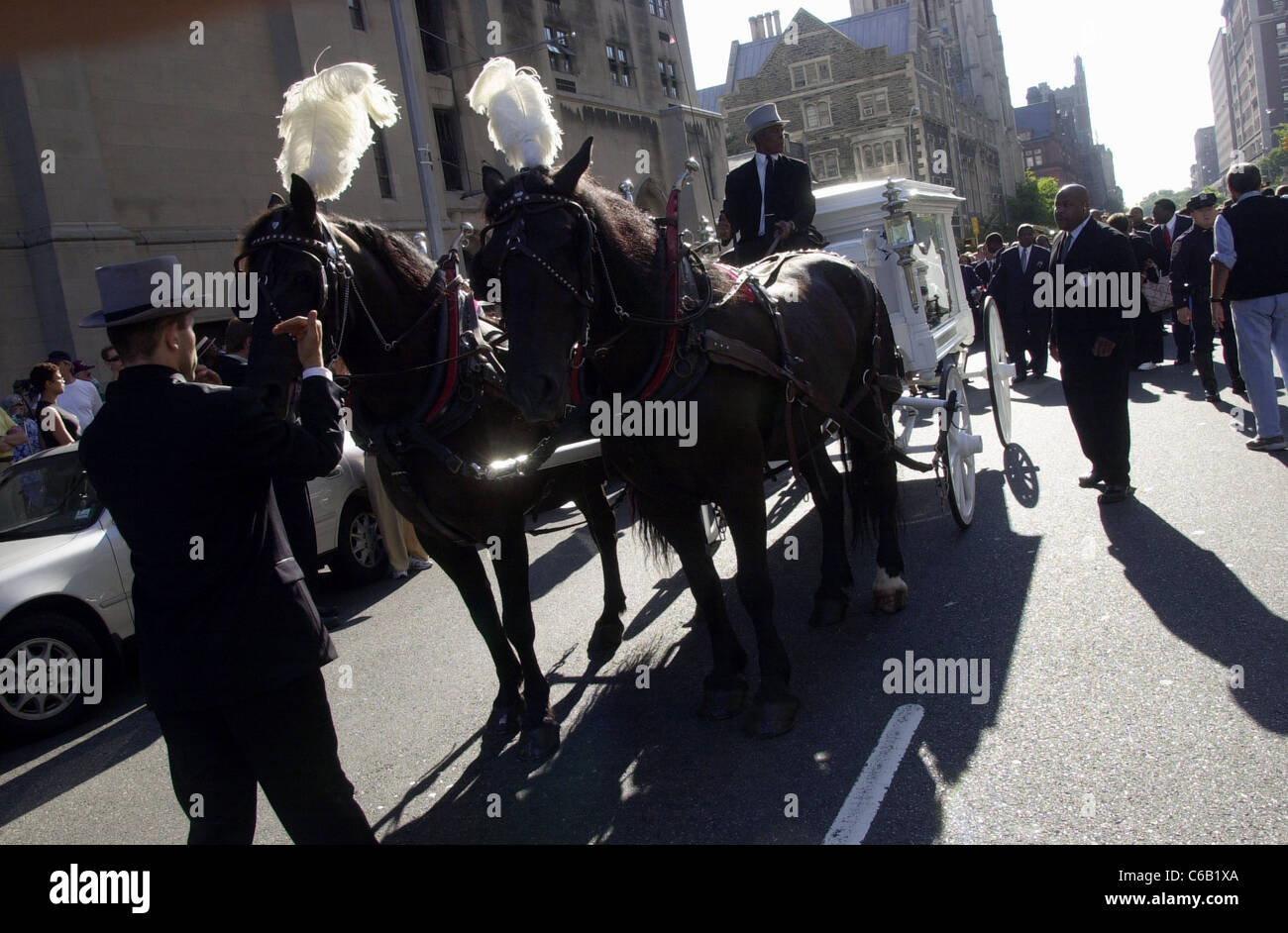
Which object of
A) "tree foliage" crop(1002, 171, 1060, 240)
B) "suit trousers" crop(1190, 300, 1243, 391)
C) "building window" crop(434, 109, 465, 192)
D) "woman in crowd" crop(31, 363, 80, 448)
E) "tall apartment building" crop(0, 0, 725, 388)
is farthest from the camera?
"tree foliage" crop(1002, 171, 1060, 240)

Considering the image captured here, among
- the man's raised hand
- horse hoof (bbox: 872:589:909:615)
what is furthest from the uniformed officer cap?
the man's raised hand

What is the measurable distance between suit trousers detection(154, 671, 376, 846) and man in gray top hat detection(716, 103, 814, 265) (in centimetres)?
458

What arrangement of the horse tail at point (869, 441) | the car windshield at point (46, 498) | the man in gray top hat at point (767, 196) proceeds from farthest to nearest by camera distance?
the car windshield at point (46, 498) < the man in gray top hat at point (767, 196) < the horse tail at point (869, 441)

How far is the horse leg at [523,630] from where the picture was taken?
173 inches

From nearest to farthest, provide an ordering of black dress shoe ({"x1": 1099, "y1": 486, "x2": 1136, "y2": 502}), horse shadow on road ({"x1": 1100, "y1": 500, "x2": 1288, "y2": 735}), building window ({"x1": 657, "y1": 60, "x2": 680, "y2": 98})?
horse shadow on road ({"x1": 1100, "y1": 500, "x2": 1288, "y2": 735}), black dress shoe ({"x1": 1099, "y1": 486, "x2": 1136, "y2": 502}), building window ({"x1": 657, "y1": 60, "x2": 680, "y2": 98})

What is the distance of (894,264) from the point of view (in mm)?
6891

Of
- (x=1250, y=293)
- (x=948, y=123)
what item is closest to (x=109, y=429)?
(x=1250, y=293)

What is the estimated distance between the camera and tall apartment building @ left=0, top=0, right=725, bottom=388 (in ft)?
53.8

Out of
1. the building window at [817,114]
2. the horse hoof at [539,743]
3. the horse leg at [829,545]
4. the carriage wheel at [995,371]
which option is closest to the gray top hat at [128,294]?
the horse hoof at [539,743]

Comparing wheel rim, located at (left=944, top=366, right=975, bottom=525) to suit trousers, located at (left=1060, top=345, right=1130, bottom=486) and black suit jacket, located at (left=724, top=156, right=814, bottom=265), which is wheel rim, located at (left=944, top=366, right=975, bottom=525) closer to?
suit trousers, located at (left=1060, top=345, right=1130, bottom=486)

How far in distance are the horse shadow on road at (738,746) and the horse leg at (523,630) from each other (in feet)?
0.43

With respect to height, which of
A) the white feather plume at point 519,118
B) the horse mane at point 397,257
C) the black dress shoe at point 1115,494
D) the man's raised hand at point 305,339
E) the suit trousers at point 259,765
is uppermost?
the white feather plume at point 519,118

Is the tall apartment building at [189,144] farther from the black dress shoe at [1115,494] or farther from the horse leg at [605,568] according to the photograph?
the black dress shoe at [1115,494]

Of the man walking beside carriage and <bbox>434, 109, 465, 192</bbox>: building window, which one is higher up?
<bbox>434, 109, 465, 192</bbox>: building window
